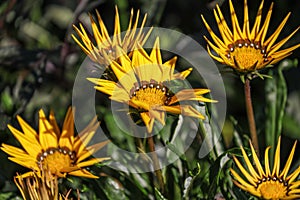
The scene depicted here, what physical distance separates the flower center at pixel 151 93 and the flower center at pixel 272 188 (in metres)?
0.18

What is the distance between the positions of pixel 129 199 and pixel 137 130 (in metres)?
0.20

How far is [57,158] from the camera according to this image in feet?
3.67

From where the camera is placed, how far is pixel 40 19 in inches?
72.3

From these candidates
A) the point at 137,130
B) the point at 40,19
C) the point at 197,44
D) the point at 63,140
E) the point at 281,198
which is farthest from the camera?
the point at 40,19

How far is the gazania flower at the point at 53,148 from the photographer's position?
1.08 meters

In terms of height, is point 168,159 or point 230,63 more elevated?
point 230,63

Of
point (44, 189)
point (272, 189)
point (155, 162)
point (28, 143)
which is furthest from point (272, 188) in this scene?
point (28, 143)

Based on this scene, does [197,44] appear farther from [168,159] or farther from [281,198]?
[281,198]

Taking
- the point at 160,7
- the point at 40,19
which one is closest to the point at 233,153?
the point at 160,7

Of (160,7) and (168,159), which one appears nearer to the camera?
(168,159)

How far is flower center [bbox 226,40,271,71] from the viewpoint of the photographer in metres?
1.01

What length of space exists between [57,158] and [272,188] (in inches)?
14.5

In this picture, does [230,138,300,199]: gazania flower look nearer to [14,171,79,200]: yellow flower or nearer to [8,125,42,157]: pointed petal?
[14,171,79,200]: yellow flower

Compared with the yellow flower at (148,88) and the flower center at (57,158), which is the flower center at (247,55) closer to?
the yellow flower at (148,88)
